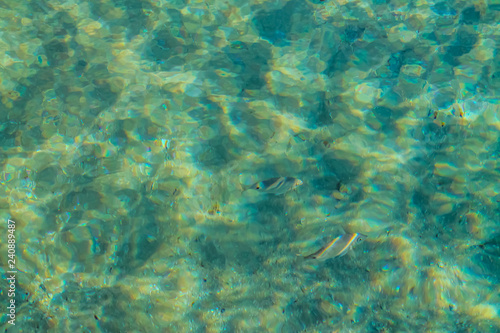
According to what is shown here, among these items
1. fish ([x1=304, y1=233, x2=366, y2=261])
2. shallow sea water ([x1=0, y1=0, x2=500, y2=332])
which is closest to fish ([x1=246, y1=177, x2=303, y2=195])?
shallow sea water ([x1=0, y1=0, x2=500, y2=332])

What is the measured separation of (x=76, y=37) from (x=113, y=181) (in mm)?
2725

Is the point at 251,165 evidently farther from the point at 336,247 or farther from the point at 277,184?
the point at 336,247

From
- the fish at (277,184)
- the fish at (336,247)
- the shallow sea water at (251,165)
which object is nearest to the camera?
the fish at (336,247)

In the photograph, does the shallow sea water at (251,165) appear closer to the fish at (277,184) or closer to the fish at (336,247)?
the fish at (277,184)

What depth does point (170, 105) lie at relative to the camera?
4.71m

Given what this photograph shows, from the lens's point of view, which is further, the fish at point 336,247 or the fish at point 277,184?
the fish at point 277,184

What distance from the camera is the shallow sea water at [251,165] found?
11.0ft

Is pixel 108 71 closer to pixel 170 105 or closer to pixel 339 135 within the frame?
pixel 170 105

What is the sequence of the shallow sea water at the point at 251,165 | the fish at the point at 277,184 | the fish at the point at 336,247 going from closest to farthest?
the fish at the point at 336,247 → the shallow sea water at the point at 251,165 → the fish at the point at 277,184

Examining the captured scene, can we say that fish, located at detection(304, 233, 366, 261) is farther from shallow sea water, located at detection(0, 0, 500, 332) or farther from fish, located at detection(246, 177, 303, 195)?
fish, located at detection(246, 177, 303, 195)

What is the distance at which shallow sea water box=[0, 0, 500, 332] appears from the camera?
11.0 feet

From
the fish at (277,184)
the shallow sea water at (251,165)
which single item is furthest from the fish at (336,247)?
the fish at (277,184)

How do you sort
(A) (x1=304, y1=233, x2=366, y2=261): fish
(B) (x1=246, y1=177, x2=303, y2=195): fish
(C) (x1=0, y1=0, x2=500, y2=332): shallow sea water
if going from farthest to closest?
(B) (x1=246, y1=177, x2=303, y2=195): fish < (C) (x1=0, y1=0, x2=500, y2=332): shallow sea water < (A) (x1=304, y1=233, x2=366, y2=261): fish

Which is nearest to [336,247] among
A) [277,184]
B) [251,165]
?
[277,184]
